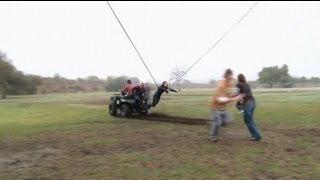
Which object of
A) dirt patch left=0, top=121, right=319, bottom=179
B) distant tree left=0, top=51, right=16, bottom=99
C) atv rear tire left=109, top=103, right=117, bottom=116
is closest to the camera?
dirt patch left=0, top=121, right=319, bottom=179

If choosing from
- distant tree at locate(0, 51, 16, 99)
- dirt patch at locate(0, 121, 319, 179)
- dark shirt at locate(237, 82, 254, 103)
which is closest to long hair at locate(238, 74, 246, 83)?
dark shirt at locate(237, 82, 254, 103)

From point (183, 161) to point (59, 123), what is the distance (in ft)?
30.2

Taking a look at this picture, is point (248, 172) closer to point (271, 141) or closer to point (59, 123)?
point (271, 141)

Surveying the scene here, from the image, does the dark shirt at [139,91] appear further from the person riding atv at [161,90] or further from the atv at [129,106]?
the person riding atv at [161,90]

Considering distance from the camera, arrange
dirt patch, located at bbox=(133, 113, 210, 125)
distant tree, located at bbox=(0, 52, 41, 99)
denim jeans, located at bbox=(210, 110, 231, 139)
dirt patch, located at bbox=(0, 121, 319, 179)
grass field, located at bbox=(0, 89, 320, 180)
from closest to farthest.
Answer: grass field, located at bbox=(0, 89, 320, 180)
dirt patch, located at bbox=(0, 121, 319, 179)
denim jeans, located at bbox=(210, 110, 231, 139)
dirt patch, located at bbox=(133, 113, 210, 125)
distant tree, located at bbox=(0, 52, 41, 99)

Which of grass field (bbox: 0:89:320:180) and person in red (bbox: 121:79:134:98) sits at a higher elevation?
person in red (bbox: 121:79:134:98)

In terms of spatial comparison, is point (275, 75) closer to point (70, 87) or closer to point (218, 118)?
point (70, 87)

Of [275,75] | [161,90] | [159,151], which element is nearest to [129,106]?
[161,90]

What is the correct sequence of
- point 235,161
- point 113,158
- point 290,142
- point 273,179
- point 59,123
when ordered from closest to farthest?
1. point 273,179
2. point 235,161
3. point 113,158
4. point 290,142
5. point 59,123

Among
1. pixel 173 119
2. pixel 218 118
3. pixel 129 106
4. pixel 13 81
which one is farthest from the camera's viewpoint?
pixel 13 81

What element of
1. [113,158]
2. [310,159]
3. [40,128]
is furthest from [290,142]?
[40,128]

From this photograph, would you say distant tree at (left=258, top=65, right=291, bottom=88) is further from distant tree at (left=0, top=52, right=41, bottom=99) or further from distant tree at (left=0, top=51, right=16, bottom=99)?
distant tree at (left=0, top=51, right=16, bottom=99)

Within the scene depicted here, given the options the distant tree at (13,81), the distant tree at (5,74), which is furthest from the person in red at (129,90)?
the distant tree at (5,74)

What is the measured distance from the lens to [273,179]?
→ 9.12 meters
